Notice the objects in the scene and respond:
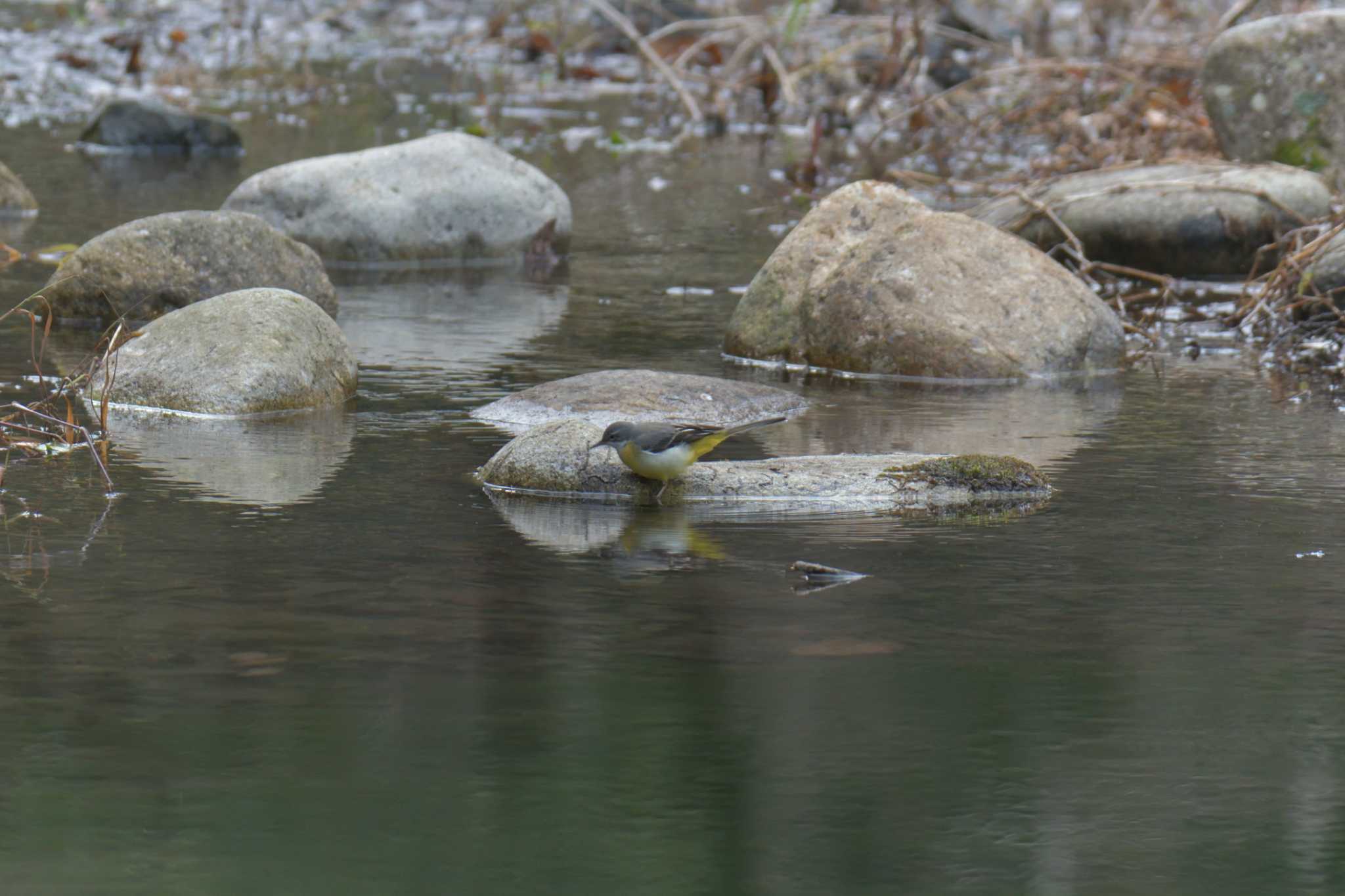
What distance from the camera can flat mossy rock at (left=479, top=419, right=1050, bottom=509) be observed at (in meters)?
7.42

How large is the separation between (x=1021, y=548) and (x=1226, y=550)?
0.67 m

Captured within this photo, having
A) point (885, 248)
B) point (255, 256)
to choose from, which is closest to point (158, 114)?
point (255, 256)

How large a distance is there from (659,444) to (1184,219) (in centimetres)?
719

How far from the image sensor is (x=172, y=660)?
17.9 ft

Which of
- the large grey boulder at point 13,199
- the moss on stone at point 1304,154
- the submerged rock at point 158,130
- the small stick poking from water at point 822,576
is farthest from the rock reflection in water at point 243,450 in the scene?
the submerged rock at point 158,130

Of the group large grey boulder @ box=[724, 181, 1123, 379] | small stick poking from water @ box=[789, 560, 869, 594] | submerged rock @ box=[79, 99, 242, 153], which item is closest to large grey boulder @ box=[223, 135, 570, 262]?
large grey boulder @ box=[724, 181, 1123, 379]

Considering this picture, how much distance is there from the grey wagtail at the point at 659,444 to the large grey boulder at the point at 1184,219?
639cm

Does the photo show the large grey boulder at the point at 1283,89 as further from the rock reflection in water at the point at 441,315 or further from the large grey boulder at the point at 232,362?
the large grey boulder at the point at 232,362

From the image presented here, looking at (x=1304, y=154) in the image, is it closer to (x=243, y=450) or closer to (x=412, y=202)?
(x=412, y=202)

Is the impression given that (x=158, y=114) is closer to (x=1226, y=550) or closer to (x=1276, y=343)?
(x=1276, y=343)

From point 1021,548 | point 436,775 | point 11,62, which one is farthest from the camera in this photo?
point 11,62

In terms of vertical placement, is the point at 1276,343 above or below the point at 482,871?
above

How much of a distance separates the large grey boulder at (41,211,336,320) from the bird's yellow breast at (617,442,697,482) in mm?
4267

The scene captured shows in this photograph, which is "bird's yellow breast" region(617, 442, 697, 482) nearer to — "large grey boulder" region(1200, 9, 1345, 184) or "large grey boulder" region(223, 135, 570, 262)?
"large grey boulder" region(223, 135, 570, 262)
